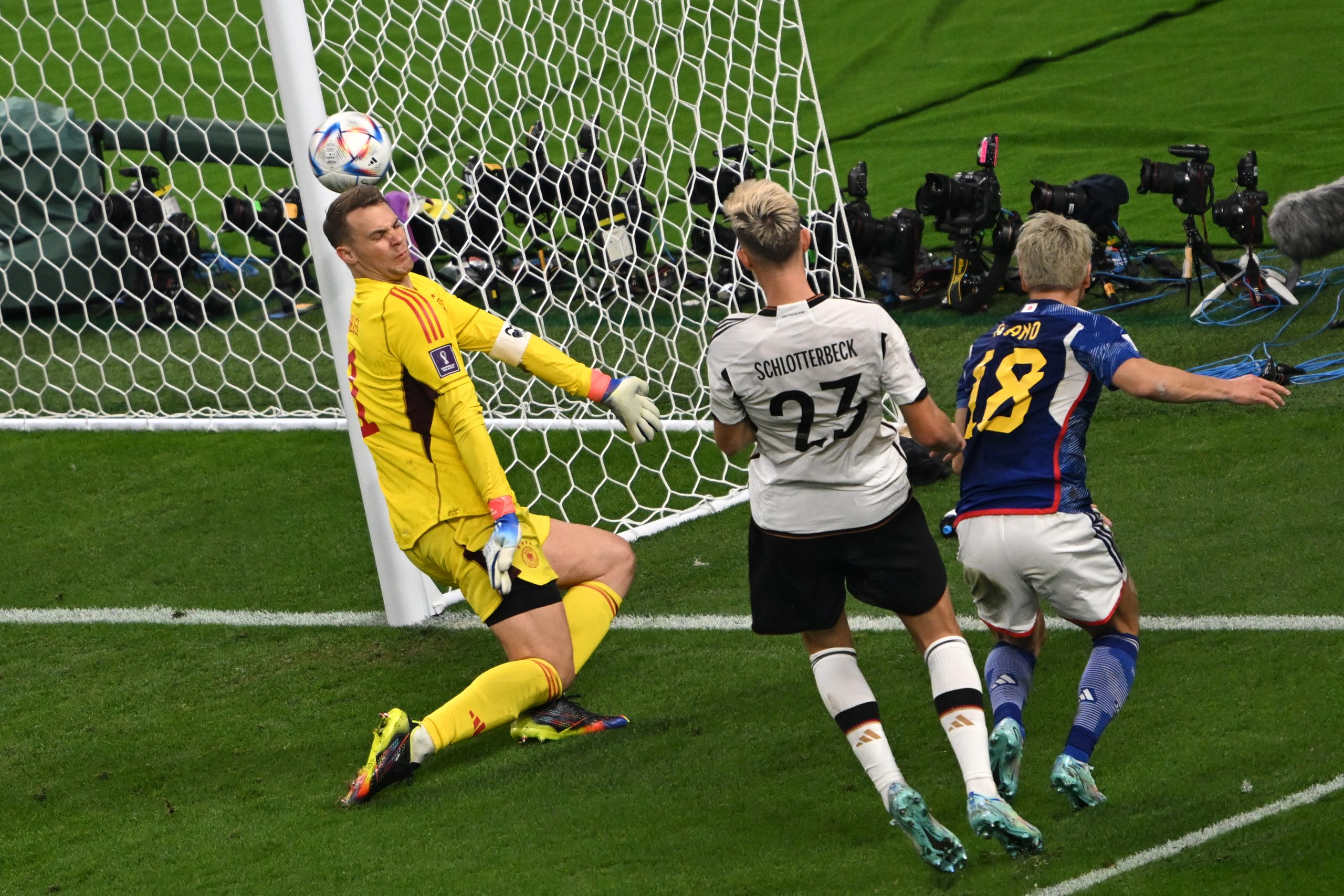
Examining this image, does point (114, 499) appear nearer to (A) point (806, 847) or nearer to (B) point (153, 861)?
(B) point (153, 861)

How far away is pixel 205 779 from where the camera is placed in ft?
13.4

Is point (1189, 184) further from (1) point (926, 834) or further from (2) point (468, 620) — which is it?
(1) point (926, 834)

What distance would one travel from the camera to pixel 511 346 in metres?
4.09

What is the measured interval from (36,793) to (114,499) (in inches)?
103

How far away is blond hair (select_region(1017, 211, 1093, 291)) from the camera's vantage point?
343 centimetres

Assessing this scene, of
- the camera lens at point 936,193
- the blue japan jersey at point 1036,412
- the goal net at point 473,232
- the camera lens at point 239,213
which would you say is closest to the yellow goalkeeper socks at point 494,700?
the blue japan jersey at point 1036,412

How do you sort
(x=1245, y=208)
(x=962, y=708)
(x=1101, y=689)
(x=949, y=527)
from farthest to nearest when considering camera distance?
(x=1245, y=208)
(x=949, y=527)
(x=1101, y=689)
(x=962, y=708)

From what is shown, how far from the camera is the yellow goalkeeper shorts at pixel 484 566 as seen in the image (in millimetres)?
4062

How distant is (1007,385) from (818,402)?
1.76 feet

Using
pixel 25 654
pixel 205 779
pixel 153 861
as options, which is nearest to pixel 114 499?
pixel 25 654

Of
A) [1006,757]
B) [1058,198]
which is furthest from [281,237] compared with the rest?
[1006,757]

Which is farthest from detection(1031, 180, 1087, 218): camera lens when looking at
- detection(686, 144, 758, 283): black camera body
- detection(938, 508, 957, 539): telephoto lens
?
detection(938, 508, 957, 539): telephoto lens

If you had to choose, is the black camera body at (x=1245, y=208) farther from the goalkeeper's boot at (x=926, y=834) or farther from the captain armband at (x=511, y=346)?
the goalkeeper's boot at (x=926, y=834)

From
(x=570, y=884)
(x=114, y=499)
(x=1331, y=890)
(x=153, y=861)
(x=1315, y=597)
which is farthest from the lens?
(x=114, y=499)
